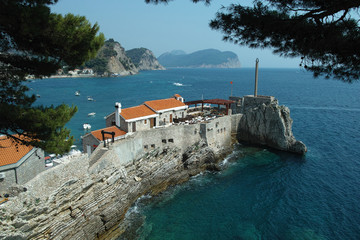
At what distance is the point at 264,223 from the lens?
2253cm

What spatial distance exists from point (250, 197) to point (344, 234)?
8526mm

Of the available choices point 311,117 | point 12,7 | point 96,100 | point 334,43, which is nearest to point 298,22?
point 334,43

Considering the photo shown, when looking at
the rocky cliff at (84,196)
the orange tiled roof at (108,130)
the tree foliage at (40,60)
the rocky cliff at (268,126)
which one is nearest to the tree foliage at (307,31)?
the tree foliage at (40,60)

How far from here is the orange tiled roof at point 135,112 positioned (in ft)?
98.7

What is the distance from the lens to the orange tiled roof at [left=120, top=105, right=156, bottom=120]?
3007 centimetres

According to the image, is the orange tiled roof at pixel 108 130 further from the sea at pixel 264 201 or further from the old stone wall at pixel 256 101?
the old stone wall at pixel 256 101

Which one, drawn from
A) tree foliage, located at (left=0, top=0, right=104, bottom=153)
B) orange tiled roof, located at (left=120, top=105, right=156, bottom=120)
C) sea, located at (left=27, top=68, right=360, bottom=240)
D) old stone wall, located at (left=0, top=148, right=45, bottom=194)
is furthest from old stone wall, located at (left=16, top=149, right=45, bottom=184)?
orange tiled roof, located at (left=120, top=105, right=156, bottom=120)

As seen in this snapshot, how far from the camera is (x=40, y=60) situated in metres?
10.8

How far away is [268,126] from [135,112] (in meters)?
21.6

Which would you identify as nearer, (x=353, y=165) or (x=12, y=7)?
(x=12, y=7)

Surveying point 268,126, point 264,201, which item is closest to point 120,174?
point 264,201

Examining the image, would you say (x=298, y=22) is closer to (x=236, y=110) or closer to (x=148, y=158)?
(x=148, y=158)

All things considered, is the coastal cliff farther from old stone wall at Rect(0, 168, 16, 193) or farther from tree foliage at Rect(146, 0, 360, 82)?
tree foliage at Rect(146, 0, 360, 82)

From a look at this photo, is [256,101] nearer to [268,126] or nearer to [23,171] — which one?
[268,126]
